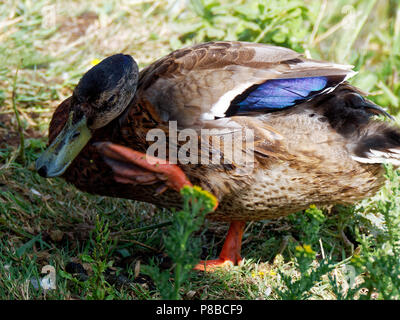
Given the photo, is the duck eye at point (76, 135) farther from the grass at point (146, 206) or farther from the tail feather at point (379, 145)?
the tail feather at point (379, 145)

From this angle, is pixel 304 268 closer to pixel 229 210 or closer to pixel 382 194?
pixel 229 210

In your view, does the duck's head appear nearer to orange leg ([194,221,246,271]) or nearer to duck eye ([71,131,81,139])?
duck eye ([71,131,81,139])

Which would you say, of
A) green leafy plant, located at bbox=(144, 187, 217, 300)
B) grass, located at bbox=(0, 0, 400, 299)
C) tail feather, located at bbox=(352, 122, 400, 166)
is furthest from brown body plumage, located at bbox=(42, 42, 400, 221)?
green leafy plant, located at bbox=(144, 187, 217, 300)

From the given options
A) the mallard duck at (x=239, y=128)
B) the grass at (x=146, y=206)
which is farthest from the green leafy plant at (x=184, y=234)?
the mallard duck at (x=239, y=128)

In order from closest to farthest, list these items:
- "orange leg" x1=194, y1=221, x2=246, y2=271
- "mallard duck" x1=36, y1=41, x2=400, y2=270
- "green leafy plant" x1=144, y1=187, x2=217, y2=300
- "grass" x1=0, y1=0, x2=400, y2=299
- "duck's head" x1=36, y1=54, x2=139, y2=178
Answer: "green leafy plant" x1=144, y1=187, x2=217, y2=300
"grass" x1=0, y1=0, x2=400, y2=299
"mallard duck" x1=36, y1=41, x2=400, y2=270
"duck's head" x1=36, y1=54, x2=139, y2=178
"orange leg" x1=194, y1=221, x2=246, y2=271

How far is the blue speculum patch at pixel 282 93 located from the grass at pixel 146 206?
57 centimetres

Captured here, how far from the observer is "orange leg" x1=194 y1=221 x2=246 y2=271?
10.1ft

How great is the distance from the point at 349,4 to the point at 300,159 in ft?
9.95

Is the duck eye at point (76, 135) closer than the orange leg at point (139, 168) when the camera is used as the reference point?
No

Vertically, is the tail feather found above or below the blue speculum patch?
below

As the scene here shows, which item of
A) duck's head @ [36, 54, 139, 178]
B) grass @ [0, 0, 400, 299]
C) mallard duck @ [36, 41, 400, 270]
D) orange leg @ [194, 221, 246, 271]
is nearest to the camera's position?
grass @ [0, 0, 400, 299]

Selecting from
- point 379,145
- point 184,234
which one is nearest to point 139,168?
point 184,234

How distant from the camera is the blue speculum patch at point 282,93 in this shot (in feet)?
8.70
